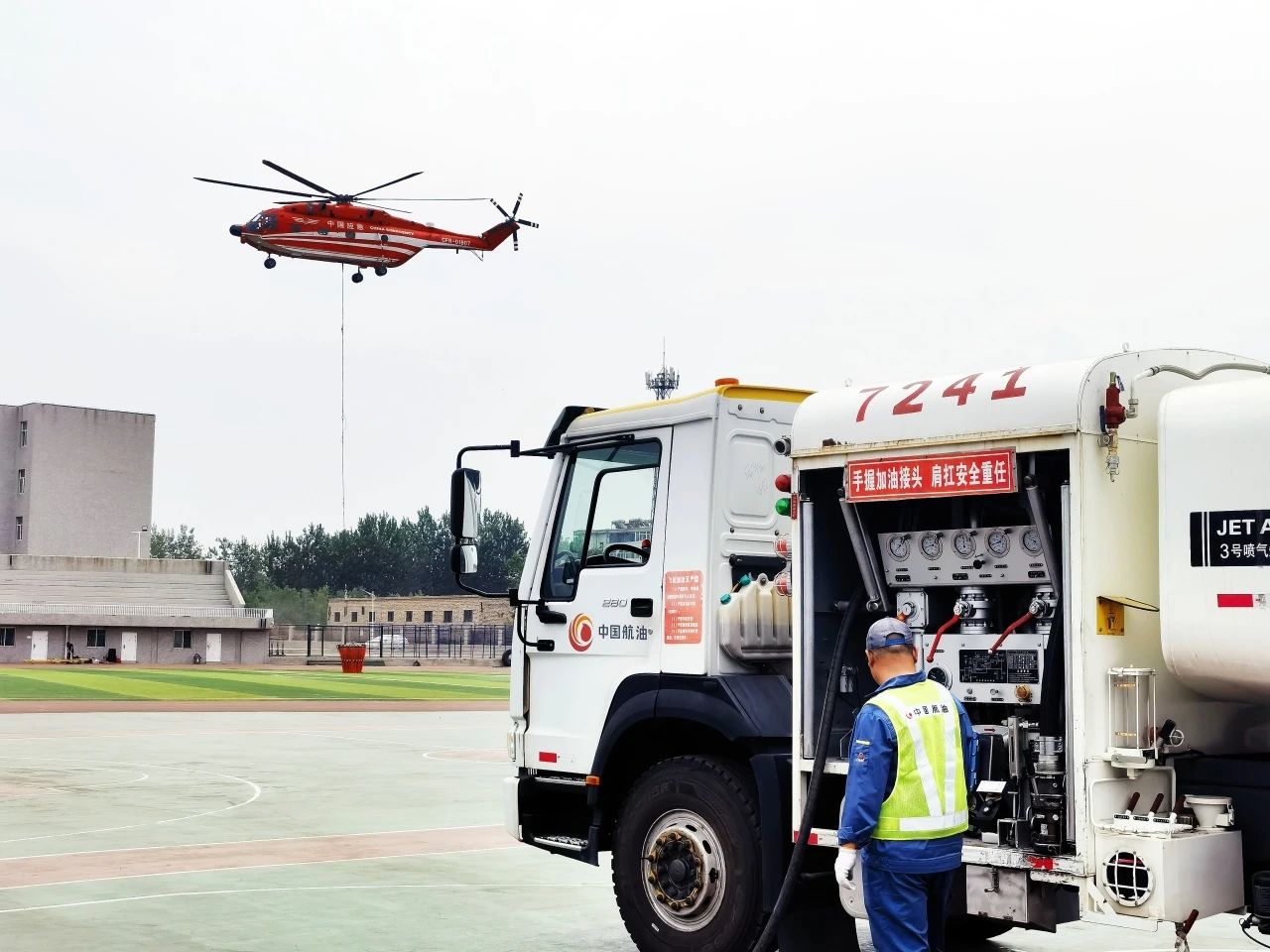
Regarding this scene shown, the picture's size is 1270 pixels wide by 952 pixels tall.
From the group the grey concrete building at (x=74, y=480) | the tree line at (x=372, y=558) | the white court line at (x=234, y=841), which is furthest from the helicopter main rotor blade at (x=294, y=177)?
the tree line at (x=372, y=558)

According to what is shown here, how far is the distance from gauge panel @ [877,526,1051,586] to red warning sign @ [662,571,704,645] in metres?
1.25

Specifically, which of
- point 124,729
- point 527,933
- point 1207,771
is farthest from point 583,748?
point 124,729

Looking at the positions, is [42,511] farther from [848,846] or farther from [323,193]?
[848,846]

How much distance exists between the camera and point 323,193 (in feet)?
172

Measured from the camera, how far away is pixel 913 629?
25.6ft

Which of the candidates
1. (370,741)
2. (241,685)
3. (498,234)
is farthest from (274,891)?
(498,234)

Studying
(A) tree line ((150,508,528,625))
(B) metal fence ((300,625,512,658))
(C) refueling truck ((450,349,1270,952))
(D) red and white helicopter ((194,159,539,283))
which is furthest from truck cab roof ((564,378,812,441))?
(A) tree line ((150,508,528,625))

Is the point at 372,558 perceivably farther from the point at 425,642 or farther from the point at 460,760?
the point at 460,760

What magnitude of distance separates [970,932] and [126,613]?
253 feet

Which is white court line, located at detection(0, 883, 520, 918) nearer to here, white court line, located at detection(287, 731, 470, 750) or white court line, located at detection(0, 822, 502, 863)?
white court line, located at detection(0, 822, 502, 863)

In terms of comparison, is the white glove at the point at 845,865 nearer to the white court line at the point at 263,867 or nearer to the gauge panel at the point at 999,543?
the gauge panel at the point at 999,543

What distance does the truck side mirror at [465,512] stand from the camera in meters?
9.24

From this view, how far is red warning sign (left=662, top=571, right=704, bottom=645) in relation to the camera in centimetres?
868

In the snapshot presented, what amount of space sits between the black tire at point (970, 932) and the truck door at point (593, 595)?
269cm
